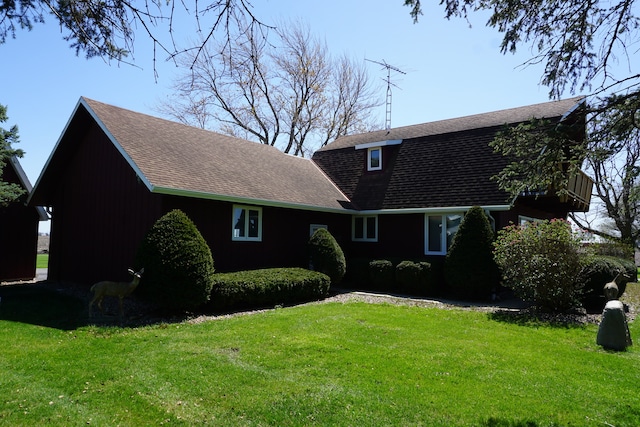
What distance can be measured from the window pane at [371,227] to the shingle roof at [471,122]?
13.3 ft

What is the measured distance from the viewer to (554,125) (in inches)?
244

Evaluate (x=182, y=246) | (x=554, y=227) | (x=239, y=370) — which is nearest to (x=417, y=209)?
(x=554, y=227)

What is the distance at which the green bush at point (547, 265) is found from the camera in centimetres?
1043

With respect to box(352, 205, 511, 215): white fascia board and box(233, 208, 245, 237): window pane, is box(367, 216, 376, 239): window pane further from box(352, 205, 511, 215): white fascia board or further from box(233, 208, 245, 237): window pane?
box(233, 208, 245, 237): window pane

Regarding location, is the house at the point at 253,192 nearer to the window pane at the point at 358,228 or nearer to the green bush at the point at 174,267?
the window pane at the point at 358,228

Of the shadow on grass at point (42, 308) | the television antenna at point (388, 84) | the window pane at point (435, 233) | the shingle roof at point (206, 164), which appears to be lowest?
the shadow on grass at point (42, 308)

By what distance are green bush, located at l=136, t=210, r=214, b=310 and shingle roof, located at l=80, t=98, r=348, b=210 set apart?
1.41m

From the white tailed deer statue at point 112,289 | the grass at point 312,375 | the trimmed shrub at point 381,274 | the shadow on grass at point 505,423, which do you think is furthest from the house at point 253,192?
the shadow on grass at point 505,423

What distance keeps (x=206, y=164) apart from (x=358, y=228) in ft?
23.0

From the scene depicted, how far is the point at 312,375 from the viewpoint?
5.54 metres

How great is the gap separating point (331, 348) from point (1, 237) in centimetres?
1427

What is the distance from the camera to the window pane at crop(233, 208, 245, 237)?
1335 centimetres

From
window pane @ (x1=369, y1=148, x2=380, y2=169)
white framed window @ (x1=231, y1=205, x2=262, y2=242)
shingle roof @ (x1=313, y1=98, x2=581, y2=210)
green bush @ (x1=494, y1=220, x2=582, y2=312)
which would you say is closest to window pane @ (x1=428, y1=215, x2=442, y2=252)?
shingle roof @ (x1=313, y1=98, x2=581, y2=210)

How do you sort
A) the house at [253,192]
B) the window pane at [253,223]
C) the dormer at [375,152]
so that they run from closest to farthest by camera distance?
1. the house at [253,192]
2. the window pane at [253,223]
3. the dormer at [375,152]
